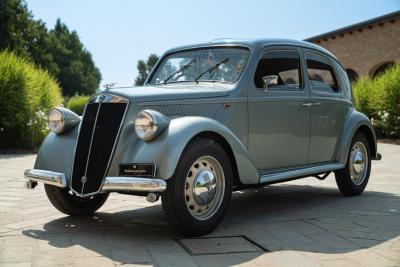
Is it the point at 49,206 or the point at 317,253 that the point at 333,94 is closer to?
the point at 317,253

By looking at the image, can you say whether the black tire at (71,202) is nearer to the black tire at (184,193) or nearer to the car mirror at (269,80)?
the black tire at (184,193)

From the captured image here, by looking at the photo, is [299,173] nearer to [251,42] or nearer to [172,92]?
[251,42]

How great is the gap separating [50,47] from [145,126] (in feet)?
217

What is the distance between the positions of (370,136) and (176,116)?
3.49 m

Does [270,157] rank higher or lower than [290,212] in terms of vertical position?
higher

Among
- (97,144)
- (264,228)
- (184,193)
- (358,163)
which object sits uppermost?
(97,144)

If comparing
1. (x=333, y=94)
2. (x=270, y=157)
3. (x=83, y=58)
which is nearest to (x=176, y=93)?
(x=270, y=157)

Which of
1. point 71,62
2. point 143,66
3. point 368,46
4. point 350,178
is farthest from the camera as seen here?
point 143,66

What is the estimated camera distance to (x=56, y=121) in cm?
494

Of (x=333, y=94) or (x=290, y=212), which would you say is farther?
(x=333, y=94)

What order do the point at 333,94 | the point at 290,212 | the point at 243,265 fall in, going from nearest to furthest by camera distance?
the point at 243,265, the point at 290,212, the point at 333,94

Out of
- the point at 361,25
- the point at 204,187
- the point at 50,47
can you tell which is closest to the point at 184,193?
the point at 204,187

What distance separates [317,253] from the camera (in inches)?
151

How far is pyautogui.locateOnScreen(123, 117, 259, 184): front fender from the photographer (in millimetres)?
3969
